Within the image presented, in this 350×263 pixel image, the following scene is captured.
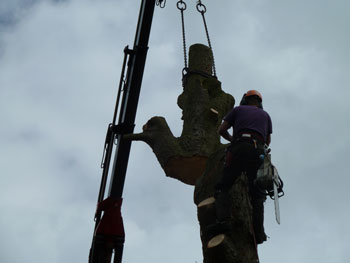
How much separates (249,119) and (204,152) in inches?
32.9

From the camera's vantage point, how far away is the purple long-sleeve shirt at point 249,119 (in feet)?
16.5

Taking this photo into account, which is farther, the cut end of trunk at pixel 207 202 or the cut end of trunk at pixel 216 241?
the cut end of trunk at pixel 207 202

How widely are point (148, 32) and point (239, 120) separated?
3.62 m

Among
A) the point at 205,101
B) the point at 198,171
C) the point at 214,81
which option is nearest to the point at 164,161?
the point at 198,171

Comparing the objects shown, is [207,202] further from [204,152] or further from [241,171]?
[204,152]

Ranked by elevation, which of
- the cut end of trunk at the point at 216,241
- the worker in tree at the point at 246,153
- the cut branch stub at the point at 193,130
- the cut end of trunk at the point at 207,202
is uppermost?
the cut branch stub at the point at 193,130

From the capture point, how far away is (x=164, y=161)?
18.9 feet

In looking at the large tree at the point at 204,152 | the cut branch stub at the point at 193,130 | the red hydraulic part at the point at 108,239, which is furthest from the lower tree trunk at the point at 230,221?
the red hydraulic part at the point at 108,239

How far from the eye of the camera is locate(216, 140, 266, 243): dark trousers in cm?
453

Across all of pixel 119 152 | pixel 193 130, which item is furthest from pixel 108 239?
pixel 193 130

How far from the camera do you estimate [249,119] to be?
505 centimetres

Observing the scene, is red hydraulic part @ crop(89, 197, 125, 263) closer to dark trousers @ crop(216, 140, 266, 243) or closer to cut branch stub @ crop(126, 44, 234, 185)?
cut branch stub @ crop(126, 44, 234, 185)

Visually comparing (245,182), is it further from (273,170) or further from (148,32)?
(148,32)

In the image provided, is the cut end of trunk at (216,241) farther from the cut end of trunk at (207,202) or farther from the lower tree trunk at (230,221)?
the cut end of trunk at (207,202)
